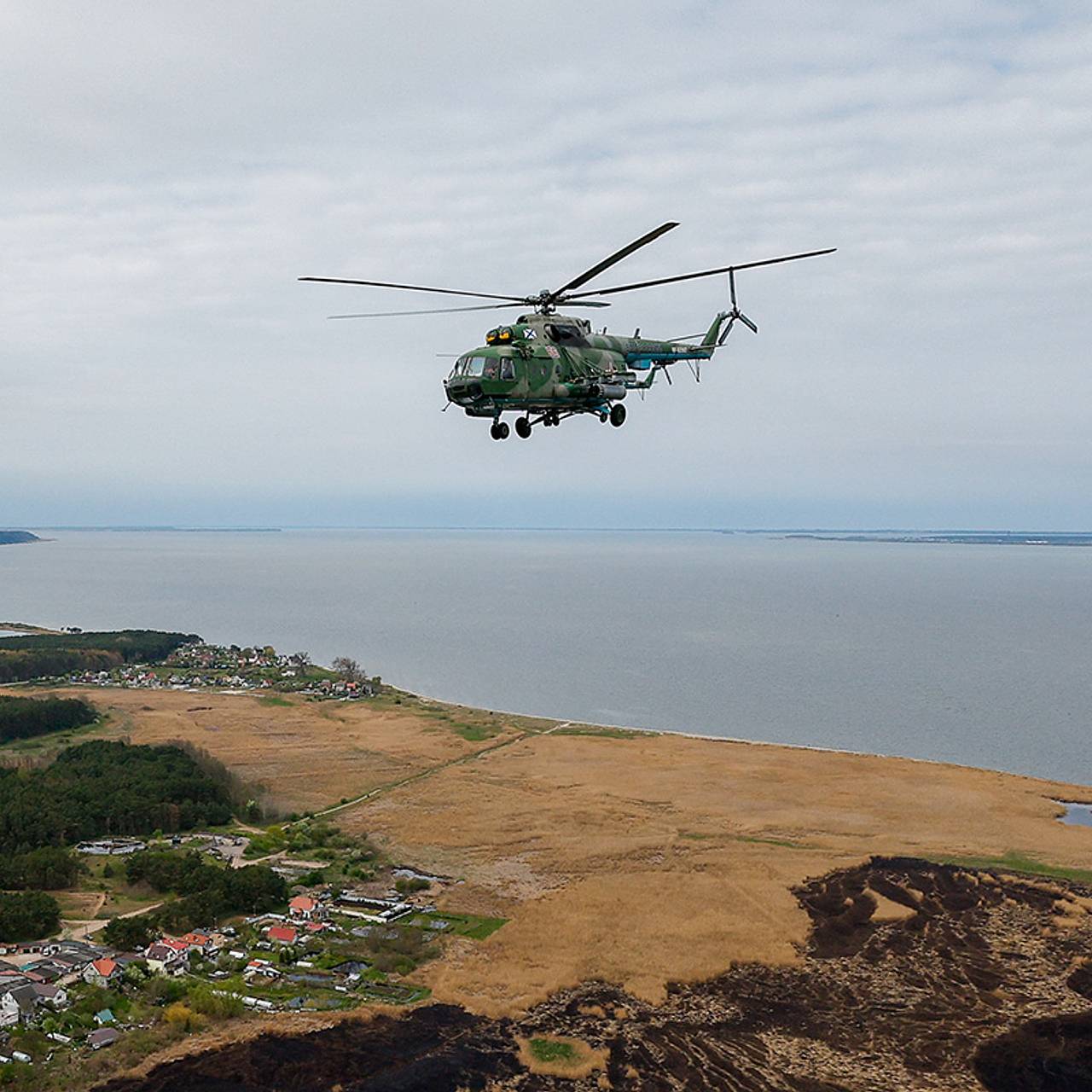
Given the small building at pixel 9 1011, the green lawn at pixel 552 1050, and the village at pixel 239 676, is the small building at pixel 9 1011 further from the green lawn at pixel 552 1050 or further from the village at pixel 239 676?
the village at pixel 239 676

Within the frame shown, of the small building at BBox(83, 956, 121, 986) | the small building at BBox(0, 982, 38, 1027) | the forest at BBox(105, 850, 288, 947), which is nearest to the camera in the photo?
the small building at BBox(0, 982, 38, 1027)

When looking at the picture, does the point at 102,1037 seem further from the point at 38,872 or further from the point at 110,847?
the point at 110,847

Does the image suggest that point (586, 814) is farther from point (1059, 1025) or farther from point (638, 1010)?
point (1059, 1025)

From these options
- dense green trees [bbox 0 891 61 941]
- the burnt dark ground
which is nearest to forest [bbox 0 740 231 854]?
dense green trees [bbox 0 891 61 941]

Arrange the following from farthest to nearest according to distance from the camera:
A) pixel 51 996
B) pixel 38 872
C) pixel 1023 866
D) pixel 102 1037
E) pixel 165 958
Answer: pixel 1023 866 < pixel 38 872 < pixel 165 958 < pixel 51 996 < pixel 102 1037

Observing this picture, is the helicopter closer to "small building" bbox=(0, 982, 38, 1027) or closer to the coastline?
"small building" bbox=(0, 982, 38, 1027)

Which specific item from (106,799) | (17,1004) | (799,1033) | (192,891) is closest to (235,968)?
(17,1004)

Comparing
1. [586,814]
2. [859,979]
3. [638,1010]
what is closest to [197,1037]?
[638,1010]
